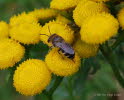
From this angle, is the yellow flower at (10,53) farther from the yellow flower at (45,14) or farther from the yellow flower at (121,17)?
the yellow flower at (121,17)

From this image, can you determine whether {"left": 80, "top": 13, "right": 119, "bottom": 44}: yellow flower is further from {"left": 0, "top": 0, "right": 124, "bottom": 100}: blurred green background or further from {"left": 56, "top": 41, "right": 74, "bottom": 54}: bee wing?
{"left": 0, "top": 0, "right": 124, "bottom": 100}: blurred green background

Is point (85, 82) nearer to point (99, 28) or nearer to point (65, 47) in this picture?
point (65, 47)

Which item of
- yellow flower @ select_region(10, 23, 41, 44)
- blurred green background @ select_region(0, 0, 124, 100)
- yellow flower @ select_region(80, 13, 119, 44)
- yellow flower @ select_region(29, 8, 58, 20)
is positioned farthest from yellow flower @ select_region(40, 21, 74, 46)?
blurred green background @ select_region(0, 0, 124, 100)

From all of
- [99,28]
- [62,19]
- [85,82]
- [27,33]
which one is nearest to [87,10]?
[99,28]

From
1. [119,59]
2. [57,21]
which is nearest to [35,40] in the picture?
[57,21]

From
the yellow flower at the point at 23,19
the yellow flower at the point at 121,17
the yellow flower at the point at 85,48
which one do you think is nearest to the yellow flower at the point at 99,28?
the yellow flower at the point at 121,17
